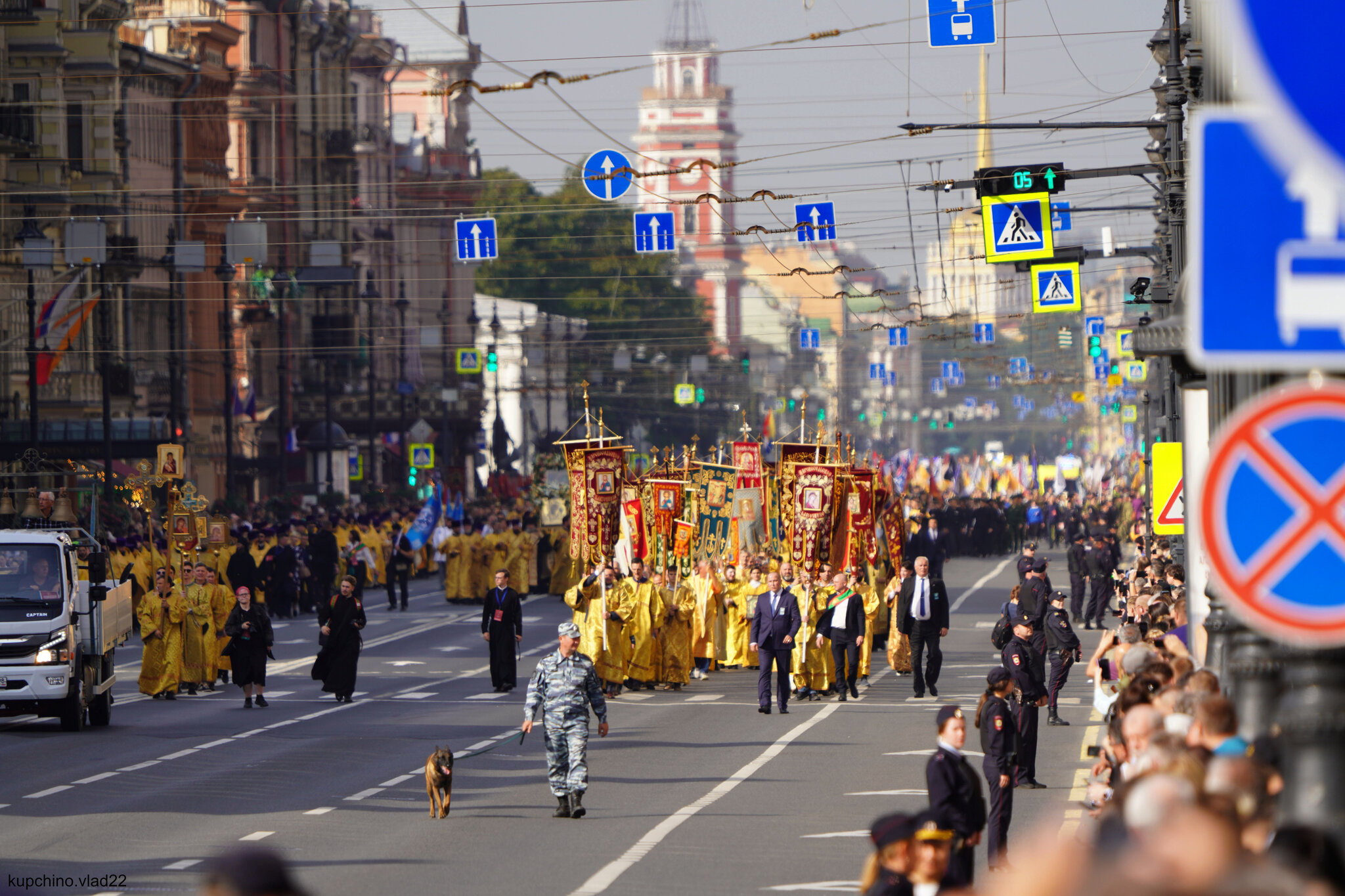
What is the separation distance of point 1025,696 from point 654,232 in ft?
59.9

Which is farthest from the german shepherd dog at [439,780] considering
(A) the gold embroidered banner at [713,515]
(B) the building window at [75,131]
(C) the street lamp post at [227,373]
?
(B) the building window at [75,131]

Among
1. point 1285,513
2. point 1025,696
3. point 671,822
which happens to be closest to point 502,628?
point 1025,696

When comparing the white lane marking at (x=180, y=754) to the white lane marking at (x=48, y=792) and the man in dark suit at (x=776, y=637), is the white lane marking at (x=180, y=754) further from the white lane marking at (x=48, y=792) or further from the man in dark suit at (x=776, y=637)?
the man in dark suit at (x=776, y=637)

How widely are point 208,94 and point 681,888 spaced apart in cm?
5202

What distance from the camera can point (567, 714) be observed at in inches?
621

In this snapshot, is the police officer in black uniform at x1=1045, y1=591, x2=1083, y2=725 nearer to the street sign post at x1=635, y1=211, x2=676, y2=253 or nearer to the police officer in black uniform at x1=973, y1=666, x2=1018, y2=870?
the police officer in black uniform at x1=973, y1=666, x2=1018, y2=870

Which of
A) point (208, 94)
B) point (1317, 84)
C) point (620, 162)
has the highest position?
point (208, 94)

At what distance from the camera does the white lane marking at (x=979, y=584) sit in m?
42.1

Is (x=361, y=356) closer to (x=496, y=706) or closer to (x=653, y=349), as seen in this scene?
(x=653, y=349)

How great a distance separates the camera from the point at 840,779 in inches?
686

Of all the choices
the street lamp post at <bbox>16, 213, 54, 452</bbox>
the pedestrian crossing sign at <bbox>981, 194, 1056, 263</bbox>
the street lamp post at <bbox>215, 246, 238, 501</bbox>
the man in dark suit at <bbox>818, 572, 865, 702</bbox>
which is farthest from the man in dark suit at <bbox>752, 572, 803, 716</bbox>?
the street lamp post at <bbox>215, 246, 238, 501</bbox>

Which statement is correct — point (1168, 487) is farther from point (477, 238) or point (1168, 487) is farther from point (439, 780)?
point (477, 238)

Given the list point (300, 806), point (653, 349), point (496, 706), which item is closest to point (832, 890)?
point (300, 806)

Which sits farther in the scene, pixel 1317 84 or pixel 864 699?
pixel 864 699
